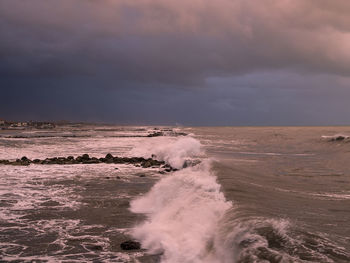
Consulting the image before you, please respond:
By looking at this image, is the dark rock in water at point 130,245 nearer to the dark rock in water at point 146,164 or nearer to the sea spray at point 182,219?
the sea spray at point 182,219

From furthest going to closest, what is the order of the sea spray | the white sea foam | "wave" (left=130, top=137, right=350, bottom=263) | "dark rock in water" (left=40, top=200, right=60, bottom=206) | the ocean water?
the white sea foam → "dark rock in water" (left=40, top=200, right=60, bottom=206) → the sea spray → the ocean water → "wave" (left=130, top=137, right=350, bottom=263)

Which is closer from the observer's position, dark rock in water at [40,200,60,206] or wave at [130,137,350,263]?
wave at [130,137,350,263]

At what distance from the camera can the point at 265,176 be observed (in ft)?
56.6

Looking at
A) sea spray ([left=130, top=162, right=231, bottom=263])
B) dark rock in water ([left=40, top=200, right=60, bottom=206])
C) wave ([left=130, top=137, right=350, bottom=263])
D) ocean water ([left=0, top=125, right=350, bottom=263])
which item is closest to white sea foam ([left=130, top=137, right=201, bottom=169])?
ocean water ([left=0, top=125, right=350, bottom=263])

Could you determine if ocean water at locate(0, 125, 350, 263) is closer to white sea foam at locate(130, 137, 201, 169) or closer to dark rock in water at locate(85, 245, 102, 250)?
dark rock in water at locate(85, 245, 102, 250)

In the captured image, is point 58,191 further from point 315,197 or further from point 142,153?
point 142,153

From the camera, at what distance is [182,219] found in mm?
8703

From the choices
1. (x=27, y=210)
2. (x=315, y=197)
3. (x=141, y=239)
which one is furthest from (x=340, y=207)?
(x=27, y=210)

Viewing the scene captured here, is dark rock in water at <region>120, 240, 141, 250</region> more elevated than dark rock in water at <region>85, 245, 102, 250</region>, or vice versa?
dark rock in water at <region>120, 240, 141, 250</region>

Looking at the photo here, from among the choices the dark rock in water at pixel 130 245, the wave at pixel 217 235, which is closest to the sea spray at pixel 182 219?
the wave at pixel 217 235

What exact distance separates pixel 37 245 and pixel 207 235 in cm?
357

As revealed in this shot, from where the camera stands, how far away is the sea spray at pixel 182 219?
6.87m

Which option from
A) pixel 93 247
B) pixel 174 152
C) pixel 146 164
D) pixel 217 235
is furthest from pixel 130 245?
pixel 174 152

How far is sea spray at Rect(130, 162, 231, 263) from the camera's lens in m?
6.87
